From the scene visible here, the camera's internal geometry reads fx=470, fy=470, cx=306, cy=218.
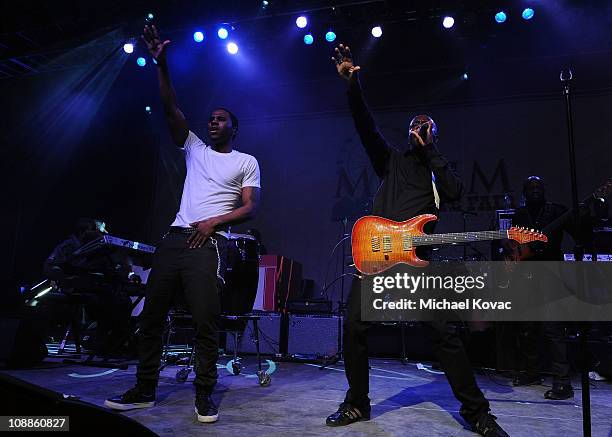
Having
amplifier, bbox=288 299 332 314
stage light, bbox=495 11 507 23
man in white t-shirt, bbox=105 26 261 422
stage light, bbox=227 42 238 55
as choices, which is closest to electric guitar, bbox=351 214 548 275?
man in white t-shirt, bbox=105 26 261 422

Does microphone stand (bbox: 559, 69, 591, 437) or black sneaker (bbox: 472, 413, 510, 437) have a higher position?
microphone stand (bbox: 559, 69, 591, 437)

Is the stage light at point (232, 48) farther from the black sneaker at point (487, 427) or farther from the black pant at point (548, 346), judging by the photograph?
the black sneaker at point (487, 427)

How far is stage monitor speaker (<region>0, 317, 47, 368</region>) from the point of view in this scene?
16.3 ft

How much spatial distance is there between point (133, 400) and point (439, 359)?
205cm

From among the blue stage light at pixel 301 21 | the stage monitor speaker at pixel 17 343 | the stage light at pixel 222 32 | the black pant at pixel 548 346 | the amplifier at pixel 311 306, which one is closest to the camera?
A: the black pant at pixel 548 346

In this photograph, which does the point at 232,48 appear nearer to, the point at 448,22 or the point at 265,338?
the point at 448,22

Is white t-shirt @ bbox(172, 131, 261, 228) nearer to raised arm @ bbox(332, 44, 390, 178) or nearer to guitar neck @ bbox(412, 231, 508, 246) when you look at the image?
raised arm @ bbox(332, 44, 390, 178)

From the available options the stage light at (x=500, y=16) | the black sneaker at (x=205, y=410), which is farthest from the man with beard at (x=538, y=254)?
the stage light at (x=500, y=16)

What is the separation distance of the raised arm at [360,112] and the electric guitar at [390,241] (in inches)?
A: 20.1

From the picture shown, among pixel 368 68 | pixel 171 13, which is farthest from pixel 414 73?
pixel 171 13

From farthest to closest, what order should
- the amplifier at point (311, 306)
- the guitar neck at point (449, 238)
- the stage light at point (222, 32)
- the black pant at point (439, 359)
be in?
the stage light at point (222, 32) < the amplifier at point (311, 306) < the guitar neck at point (449, 238) < the black pant at point (439, 359)

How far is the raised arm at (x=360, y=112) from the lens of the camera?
3422mm

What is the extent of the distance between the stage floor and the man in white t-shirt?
0.81ft

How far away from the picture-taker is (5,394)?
854 millimetres
